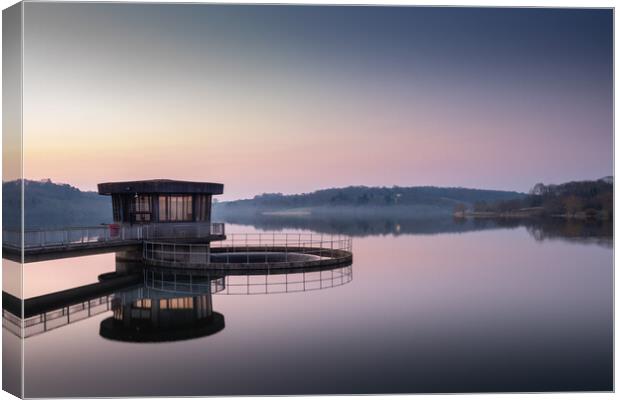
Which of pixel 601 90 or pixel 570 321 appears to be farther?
pixel 570 321

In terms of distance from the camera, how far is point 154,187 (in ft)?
79.0

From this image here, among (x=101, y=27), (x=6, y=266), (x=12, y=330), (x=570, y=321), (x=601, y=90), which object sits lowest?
(x=570, y=321)

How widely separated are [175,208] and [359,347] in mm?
15460

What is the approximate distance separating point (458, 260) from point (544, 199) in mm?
17043

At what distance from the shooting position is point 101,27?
11.9 m

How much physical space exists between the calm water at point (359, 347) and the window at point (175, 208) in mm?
4842

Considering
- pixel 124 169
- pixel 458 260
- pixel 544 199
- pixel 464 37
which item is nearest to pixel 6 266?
pixel 464 37

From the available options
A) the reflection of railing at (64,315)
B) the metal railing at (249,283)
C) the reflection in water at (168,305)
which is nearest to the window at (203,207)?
the reflection in water at (168,305)

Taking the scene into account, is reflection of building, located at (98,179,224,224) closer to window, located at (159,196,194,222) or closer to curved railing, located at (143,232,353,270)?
window, located at (159,196,194,222)

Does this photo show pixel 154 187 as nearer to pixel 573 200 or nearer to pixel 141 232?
pixel 141 232

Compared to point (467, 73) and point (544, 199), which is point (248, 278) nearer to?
point (467, 73)

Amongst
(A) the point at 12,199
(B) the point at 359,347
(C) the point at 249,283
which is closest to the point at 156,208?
(C) the point at 249,283

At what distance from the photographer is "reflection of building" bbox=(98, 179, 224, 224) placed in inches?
953

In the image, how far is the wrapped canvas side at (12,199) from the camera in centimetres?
848
